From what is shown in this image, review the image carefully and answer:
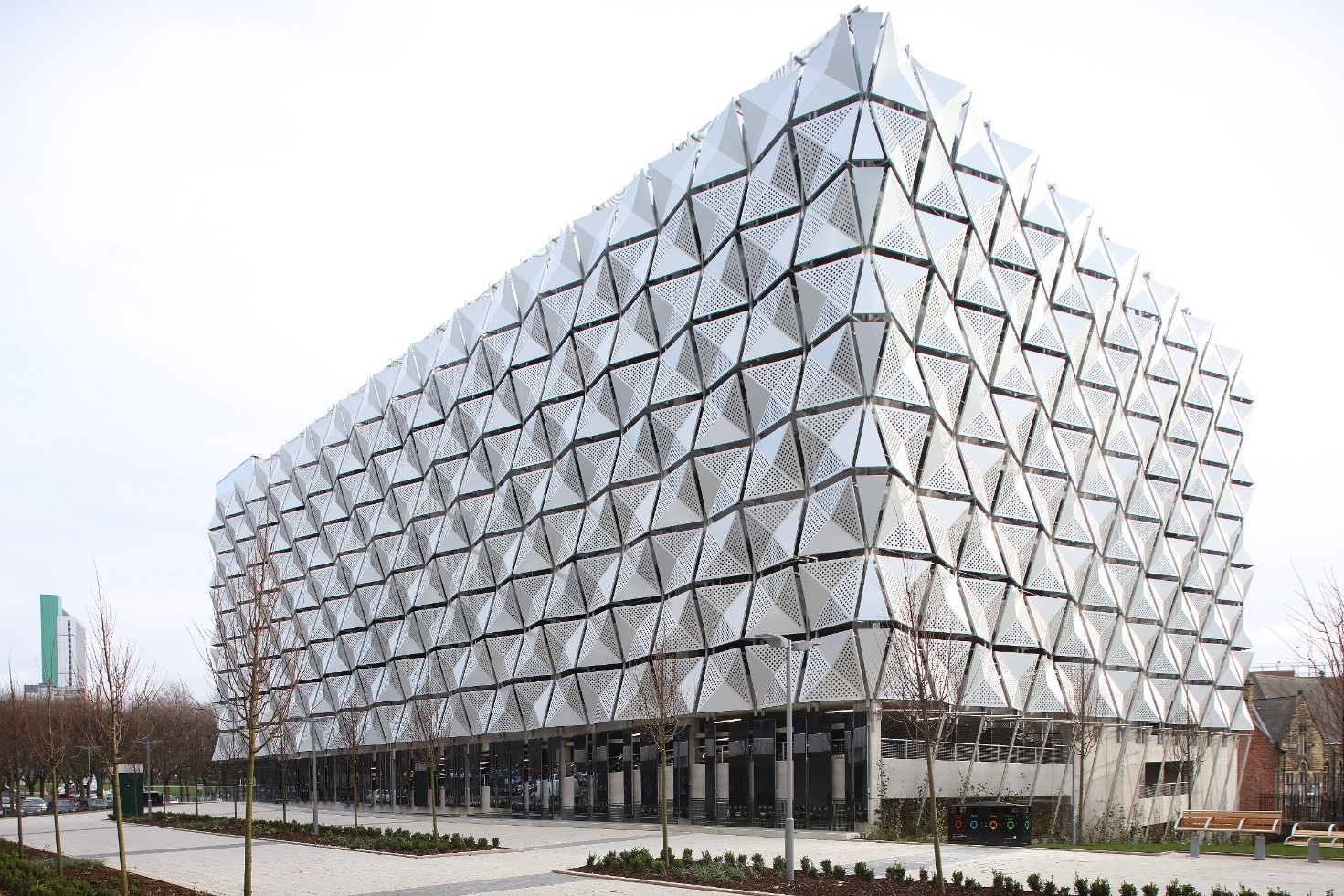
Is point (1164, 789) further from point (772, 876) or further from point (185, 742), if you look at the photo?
point (185, 742)

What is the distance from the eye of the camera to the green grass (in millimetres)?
25484

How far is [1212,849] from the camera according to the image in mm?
27578

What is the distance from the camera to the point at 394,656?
63438 mm

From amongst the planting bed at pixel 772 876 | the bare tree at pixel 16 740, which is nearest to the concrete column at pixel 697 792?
the planting bed at pixel 772 876

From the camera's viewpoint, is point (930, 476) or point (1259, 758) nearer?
point (930, 476)

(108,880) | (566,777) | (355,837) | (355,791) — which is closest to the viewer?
(108,880)

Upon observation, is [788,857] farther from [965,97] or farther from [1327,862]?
[965,97]

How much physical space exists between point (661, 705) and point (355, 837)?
15.0 m

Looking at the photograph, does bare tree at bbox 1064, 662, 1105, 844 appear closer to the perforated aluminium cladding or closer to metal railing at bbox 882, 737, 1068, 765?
the perforated aluminium cladding

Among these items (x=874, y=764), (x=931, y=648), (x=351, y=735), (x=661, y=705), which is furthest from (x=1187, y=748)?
(x=351, y=735)

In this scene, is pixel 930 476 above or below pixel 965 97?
below

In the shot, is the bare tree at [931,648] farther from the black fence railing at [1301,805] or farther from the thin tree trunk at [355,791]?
the black fence railing at [1301,805]

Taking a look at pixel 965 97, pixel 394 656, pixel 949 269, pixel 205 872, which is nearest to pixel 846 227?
pixel 949 269

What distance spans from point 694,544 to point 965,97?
1916cm
